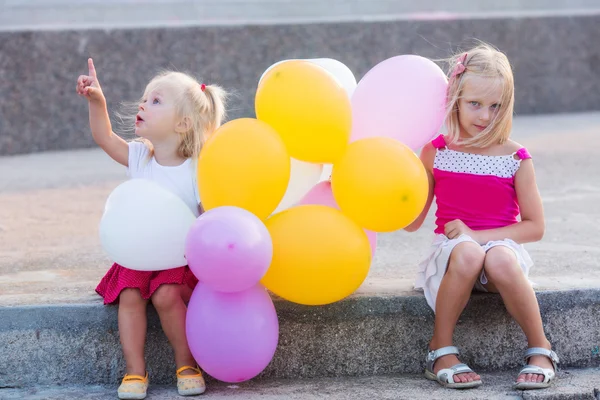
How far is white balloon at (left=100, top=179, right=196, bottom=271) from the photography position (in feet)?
7.93

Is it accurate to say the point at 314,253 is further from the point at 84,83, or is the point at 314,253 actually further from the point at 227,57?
the point at 227,57

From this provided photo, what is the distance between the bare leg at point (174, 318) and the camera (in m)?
2.59

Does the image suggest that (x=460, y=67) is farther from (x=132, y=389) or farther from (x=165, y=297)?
(x=132, y=389)

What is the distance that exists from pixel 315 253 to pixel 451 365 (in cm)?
59

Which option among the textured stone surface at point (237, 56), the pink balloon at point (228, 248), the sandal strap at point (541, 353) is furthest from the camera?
Result: the textured stone surface at point (237, 56)

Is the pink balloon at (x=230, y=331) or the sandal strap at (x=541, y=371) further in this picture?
the sandal strap at (x=541, y=371)

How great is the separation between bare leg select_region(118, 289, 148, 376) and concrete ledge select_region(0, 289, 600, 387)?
0.25 ft

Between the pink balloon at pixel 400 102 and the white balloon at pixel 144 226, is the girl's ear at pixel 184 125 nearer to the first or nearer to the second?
the white balloon at pixel 144 226

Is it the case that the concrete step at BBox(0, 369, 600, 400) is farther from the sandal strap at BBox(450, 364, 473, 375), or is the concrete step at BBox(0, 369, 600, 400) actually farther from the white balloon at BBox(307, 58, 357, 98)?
the white balloon at BBox(307, 58, 357, 98)

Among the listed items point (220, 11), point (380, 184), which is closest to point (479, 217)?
point (380, 184)

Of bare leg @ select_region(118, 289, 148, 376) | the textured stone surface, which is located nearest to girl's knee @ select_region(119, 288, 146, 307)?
bare leg @ select_region(118, 289, 148, 376)

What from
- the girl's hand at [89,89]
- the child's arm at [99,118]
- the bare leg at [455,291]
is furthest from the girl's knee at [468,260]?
the girl's hand at [89,89]

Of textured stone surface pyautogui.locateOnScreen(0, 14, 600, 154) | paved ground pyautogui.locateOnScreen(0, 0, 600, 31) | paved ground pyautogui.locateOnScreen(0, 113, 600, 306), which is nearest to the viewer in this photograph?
paved ground pyautogui.locateOnScreen(0, 113, 600, 306)

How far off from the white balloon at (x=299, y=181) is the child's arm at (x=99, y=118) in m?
0.54
